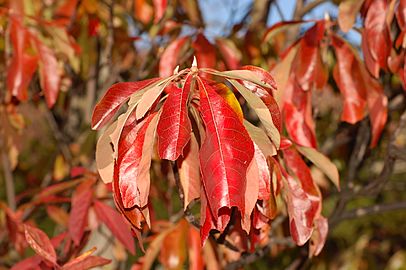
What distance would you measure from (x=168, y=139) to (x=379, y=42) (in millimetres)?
654

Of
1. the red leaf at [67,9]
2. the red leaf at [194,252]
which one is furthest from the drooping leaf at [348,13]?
the red leaf at [67,9]

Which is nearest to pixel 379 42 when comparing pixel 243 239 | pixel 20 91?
pixel 243 239

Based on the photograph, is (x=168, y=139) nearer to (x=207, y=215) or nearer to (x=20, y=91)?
(x=207, y=215)

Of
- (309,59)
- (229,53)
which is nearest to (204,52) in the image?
(229,53)

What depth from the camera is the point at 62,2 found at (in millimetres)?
2129

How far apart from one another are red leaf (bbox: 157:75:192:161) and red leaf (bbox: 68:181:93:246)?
55 cm

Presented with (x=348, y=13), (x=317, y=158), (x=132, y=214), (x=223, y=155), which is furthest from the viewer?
(x=348, y=13)

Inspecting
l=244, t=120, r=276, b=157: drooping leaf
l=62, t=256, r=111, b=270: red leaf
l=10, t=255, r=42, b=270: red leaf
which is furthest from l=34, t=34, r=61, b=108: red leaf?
l=244, t=120, r=276, b=157: drooping leaf

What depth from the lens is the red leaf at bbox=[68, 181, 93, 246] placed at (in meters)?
1.33

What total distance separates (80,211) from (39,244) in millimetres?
329

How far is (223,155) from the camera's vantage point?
82 centimetres

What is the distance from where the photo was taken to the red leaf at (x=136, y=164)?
85 centimetres

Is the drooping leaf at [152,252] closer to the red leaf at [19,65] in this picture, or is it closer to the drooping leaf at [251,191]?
the red leaf at [19,65]

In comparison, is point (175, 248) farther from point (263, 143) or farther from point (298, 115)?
point (263, 143)
